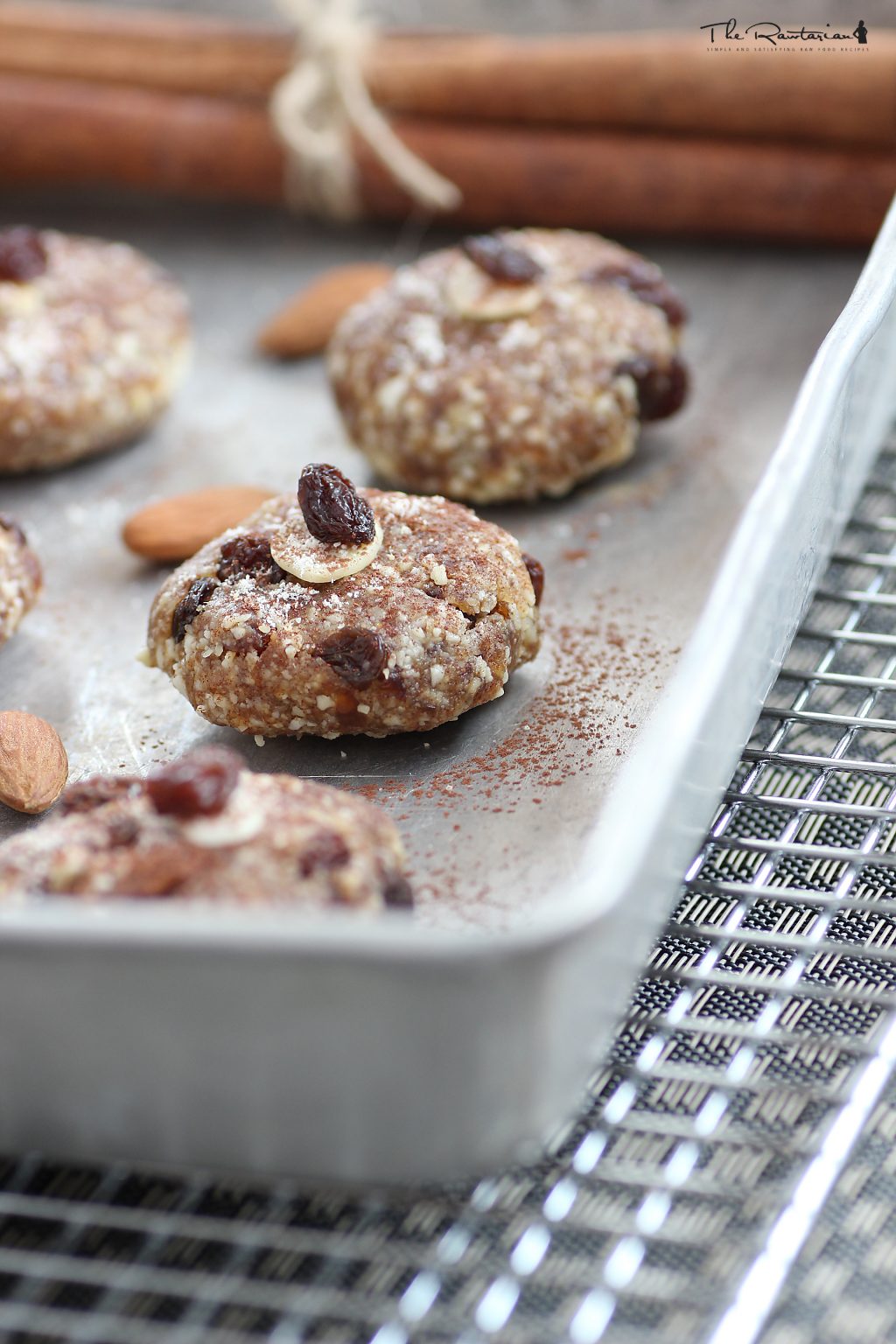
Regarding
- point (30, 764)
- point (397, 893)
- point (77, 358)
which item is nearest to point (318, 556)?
point (30, 764)

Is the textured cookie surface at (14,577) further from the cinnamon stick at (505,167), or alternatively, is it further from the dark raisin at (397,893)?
the cinnamon stick at (505,167)

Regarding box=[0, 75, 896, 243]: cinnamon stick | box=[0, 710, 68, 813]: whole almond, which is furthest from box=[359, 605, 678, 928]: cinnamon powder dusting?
box=[0, 75, 896, 243]: cinnamon stick

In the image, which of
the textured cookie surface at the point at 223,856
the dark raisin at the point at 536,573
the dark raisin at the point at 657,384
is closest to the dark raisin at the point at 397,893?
the textured cookie surface at the point at 223,856

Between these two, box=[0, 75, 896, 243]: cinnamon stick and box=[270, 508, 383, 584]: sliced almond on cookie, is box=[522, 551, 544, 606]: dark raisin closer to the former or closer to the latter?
box=[270, 508, 383, 584]: sliced almond on cookie

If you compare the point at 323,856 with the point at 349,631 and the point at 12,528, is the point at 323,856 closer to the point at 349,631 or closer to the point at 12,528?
the point at 349,631

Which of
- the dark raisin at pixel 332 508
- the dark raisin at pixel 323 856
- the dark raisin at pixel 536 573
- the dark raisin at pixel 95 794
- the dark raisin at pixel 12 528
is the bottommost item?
the dark raisin at pixel 12 528

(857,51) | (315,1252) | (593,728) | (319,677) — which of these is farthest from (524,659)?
(857,51)

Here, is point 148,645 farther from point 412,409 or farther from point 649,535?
point 649,535
